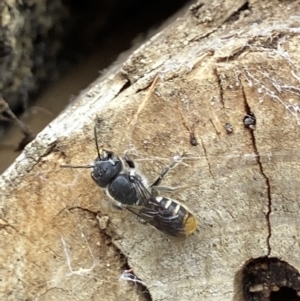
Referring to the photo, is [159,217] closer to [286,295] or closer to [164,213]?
[164,213]

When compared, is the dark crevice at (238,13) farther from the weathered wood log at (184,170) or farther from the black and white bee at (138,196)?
the black and white bee at (138,196)

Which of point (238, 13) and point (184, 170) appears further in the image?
point (238, 13)

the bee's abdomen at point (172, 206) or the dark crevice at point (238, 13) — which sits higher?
the dark crevice at point (238, 13)

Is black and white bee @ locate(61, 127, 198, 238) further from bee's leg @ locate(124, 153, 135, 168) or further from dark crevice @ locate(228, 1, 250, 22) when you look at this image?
dark crevice @ locate(228, 1, 250, 22)

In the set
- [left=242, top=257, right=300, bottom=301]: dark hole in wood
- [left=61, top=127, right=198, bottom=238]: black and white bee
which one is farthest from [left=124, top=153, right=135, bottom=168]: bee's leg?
[left=242, top=257, right=300, bottom=301]: dark hole in wood

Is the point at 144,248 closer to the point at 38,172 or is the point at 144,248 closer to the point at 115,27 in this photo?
the point at 38,172

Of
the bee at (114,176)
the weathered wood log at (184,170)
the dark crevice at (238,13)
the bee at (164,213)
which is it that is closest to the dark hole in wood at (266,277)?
the weathered wood log at (184,170)

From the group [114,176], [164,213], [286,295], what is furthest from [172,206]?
[286,295]

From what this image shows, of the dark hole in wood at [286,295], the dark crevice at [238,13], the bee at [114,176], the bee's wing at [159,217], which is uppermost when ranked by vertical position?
the dark crevice at [238,13]
